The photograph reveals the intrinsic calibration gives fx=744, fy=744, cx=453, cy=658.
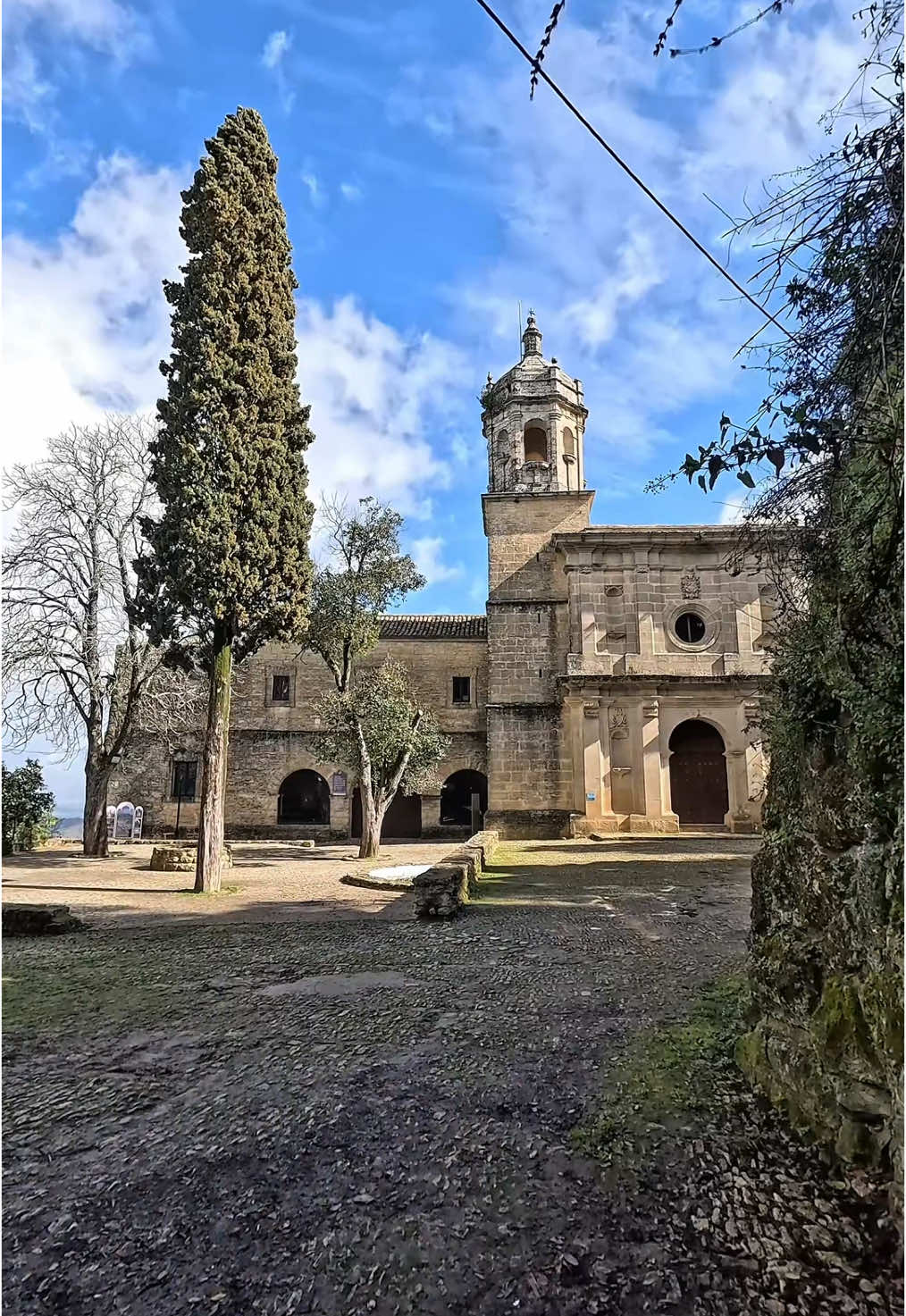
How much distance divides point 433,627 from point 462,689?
283 centimetres

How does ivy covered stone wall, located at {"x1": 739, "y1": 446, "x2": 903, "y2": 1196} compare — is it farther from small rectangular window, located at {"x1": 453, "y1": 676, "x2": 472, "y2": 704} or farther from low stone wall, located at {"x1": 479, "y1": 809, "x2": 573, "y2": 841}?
small rectangular window, located at {"x1": 453, "y1": 676, "x2": 472, "y2": 704}

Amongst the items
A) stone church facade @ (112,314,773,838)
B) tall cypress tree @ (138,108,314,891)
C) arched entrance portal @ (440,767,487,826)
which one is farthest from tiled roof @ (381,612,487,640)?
tall cypress tree @ (138,108,314,891)

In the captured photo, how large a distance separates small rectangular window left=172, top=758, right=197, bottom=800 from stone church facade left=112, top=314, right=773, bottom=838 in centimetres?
5

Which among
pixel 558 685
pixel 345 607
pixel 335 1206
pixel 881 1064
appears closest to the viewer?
pixel 881 1064

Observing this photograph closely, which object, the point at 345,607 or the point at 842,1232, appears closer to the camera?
the point at 842,1232

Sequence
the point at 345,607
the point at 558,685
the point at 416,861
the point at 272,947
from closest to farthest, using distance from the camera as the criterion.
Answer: the point at 272,947 → the point at 416,861 → the point at 345,607 → the point at 558,685

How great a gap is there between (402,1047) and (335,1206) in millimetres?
1563

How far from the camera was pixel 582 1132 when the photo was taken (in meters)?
3.14

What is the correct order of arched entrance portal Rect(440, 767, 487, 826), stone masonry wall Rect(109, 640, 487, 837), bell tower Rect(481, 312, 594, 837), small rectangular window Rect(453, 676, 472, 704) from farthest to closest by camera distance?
→ small rectangular window Rect(453, 676, 472, 704)
arched entrance portal Rect(440, 767, 487, 826)
stone masonry wall Rect(109, 640, 487, 837)
bell tower Rect(481, 312, 594, 837)

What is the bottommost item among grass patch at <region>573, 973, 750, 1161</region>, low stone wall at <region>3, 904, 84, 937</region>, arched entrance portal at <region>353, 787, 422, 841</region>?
arched entrance portal at <region>353, 787, 422, 841</region>

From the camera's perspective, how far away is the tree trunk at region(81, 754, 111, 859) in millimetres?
18016

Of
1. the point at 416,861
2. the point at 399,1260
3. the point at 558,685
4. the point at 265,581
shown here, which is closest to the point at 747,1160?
the point at 399,1260

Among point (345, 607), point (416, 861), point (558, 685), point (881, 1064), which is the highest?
point (345, 607)

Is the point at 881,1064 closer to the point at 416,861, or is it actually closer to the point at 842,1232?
the point at 842,1232
